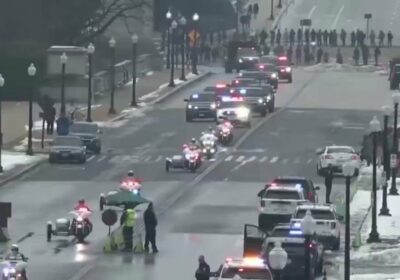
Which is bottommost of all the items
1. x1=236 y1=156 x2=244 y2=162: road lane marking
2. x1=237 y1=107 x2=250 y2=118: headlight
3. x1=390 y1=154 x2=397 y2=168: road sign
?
x1=236 y1=156 x2=244 y2=162: road lane marking

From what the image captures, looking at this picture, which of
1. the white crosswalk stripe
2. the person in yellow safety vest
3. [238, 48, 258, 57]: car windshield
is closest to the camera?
the person in yellow safety vest

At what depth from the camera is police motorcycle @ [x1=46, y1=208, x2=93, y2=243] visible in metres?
52.5

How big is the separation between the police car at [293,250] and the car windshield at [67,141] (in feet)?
83.8

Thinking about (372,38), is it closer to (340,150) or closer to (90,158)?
(90,158)

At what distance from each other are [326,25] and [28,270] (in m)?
95.1

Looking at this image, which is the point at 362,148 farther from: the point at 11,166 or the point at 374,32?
the point at 374,32

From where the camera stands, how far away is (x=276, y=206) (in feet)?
181

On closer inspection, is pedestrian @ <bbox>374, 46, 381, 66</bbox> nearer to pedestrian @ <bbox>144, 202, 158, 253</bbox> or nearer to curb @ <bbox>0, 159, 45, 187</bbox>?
curb @ <bbox>0, 159, 45, 187</bbox>

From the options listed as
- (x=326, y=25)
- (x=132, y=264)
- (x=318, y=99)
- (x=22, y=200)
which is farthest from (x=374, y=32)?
(x=132, y=264)

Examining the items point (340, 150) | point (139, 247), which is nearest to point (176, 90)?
point (340, 150)

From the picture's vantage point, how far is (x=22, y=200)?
201 feet

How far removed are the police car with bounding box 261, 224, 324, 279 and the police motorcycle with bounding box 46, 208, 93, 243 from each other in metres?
7.09

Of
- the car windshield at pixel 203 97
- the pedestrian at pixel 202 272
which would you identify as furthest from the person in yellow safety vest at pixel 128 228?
the car windshield at pixel 203 97

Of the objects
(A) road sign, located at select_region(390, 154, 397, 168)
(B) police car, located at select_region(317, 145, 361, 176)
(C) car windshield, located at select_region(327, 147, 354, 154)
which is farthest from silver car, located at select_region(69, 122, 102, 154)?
(A) road sign, located at select_region(390, 154, 397, 168)
